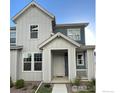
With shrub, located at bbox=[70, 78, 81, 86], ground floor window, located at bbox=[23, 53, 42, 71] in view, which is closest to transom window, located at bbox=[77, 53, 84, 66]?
shrub, located at bbox=[70, 78, 81, 86]

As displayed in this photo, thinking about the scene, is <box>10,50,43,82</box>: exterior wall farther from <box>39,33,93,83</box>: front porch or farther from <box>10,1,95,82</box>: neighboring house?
<box>39,33,93,83</box>: front porch

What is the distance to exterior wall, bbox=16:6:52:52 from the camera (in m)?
7.75

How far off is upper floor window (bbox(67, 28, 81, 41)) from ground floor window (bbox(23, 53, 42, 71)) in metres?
2.31

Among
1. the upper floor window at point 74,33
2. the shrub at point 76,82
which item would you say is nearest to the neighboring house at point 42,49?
the upper floor window at point 74,33

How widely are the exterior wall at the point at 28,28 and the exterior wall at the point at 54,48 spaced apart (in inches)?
36.5

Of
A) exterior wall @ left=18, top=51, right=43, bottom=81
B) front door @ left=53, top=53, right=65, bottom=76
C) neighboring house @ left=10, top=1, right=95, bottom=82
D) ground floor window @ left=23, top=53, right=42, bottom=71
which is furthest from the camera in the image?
front door @ left=53, top=53, right=65, bottom=76

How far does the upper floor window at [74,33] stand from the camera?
8797 millimetres

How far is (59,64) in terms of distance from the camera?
335 inches

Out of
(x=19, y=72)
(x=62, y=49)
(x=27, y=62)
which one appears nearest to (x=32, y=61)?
(x=27, y=62)

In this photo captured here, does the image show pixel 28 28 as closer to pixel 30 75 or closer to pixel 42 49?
pixel 42 49

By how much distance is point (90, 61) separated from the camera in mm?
7129
